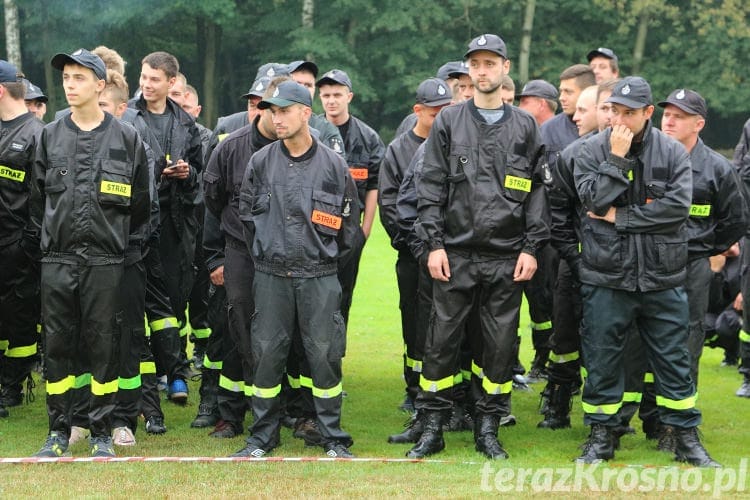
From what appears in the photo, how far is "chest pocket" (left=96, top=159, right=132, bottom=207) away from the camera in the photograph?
7250 mm

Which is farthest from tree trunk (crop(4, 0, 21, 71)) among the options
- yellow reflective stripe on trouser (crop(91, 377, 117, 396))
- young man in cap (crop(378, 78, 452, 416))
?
yellow reflective stripe on trouser (crop(91, 377, 117, 396))

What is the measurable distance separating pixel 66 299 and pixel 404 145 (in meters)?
3.08

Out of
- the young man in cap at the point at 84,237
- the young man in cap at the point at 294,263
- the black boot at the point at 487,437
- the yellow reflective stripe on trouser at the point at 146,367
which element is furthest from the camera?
the yellow reflective stripe on trouser at the point at 146,367

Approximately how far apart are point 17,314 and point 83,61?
2.63m

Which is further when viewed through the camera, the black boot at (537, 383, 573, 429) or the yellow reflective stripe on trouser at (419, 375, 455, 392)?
the black boot at (537, 383, 573, 429)

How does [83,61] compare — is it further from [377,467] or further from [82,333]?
[377,467]

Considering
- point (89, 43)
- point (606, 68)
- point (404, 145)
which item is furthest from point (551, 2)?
point (404, 145)

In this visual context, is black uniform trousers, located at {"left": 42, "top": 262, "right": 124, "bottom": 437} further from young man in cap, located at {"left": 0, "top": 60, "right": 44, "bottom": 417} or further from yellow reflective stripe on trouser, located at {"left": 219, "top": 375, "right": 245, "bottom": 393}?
young man in cap, located at {"left": 0, "top": 60, "right": 44, "bottom": 417}

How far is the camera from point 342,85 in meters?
9.85

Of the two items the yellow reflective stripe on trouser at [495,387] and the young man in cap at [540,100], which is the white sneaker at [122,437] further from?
the young man in cap at [540,100]

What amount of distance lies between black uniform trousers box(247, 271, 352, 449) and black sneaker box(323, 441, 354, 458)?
0.13ft

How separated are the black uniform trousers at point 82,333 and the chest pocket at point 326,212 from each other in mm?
1334

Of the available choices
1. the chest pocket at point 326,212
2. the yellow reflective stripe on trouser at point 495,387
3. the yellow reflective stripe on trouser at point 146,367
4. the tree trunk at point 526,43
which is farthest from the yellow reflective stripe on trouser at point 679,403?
the tree trunk at point 526,43

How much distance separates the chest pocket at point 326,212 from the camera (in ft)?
24.6
